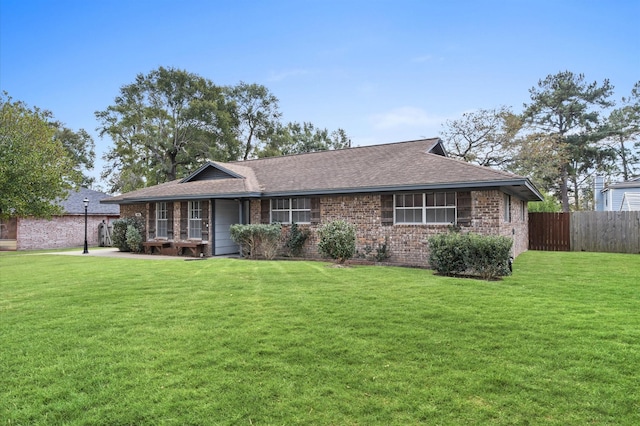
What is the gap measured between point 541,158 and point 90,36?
89.5 ft

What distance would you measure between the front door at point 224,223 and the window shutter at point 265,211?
2079 millimetres

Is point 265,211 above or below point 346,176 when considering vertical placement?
below

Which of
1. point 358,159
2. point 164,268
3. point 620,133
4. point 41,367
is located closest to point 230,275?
point 164,268

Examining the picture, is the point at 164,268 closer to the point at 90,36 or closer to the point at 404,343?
the point at 404,343

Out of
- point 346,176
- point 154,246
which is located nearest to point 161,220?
point 154,246

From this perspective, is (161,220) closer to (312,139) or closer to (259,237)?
(259,237)

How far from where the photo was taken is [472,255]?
947 centimetres

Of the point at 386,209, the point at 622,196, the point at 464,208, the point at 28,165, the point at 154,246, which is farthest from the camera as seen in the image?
the point at 622,196

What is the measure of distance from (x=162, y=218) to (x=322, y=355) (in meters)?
15.4

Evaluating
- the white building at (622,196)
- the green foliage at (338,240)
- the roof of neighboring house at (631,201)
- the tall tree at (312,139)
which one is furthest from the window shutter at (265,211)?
the tall tree at (312,139)

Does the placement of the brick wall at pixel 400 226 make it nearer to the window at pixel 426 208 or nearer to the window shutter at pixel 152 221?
the window at pixel 426 208

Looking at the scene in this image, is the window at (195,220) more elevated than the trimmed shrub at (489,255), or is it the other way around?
the window at (195,220)

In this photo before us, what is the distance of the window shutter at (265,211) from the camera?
51.4ft

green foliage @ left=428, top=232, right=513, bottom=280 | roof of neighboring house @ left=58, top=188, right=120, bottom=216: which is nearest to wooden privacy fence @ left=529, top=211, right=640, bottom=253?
green foliage @ left=428, top=232, right=513, bottom=280
